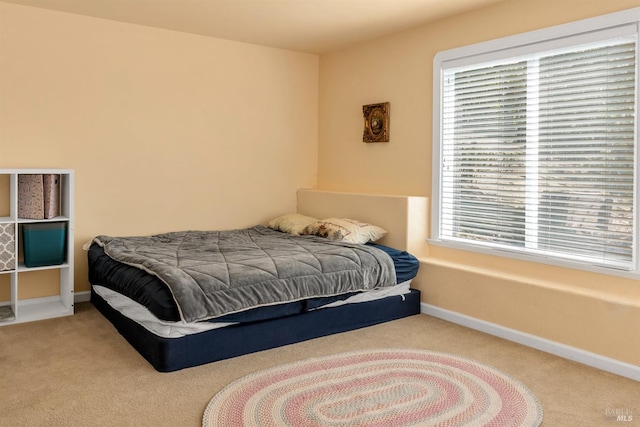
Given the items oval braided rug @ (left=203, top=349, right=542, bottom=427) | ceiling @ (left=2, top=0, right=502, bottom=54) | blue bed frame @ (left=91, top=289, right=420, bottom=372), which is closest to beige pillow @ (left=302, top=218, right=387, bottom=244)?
blue bed frame @ (left=91, top=289, right=420, bottom=372)

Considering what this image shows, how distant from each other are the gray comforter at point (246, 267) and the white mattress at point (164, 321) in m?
0.10

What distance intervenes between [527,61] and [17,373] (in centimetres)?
358

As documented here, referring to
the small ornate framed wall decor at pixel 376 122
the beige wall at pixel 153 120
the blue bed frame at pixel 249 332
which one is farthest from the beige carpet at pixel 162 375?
the small ornate framed wall decor at pixel 376 122

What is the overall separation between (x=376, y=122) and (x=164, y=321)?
270 centimetres

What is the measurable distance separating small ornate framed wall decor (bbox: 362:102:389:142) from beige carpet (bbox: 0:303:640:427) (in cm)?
172

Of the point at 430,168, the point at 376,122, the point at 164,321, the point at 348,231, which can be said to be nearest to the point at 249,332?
the point at 164,321

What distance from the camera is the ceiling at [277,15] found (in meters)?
→ 3.77

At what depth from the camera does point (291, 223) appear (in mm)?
4715

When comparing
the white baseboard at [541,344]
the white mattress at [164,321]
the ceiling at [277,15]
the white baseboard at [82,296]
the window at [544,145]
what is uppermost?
the ceiling at [277,15]

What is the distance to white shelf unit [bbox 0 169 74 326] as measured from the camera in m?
3.61

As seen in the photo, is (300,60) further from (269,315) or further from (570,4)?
(269,315)

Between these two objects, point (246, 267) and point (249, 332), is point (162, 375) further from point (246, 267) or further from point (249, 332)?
point (246, 267)

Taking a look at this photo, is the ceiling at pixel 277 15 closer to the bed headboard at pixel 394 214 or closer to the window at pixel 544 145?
the window at pixel 544 145

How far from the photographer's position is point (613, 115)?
122 inches
